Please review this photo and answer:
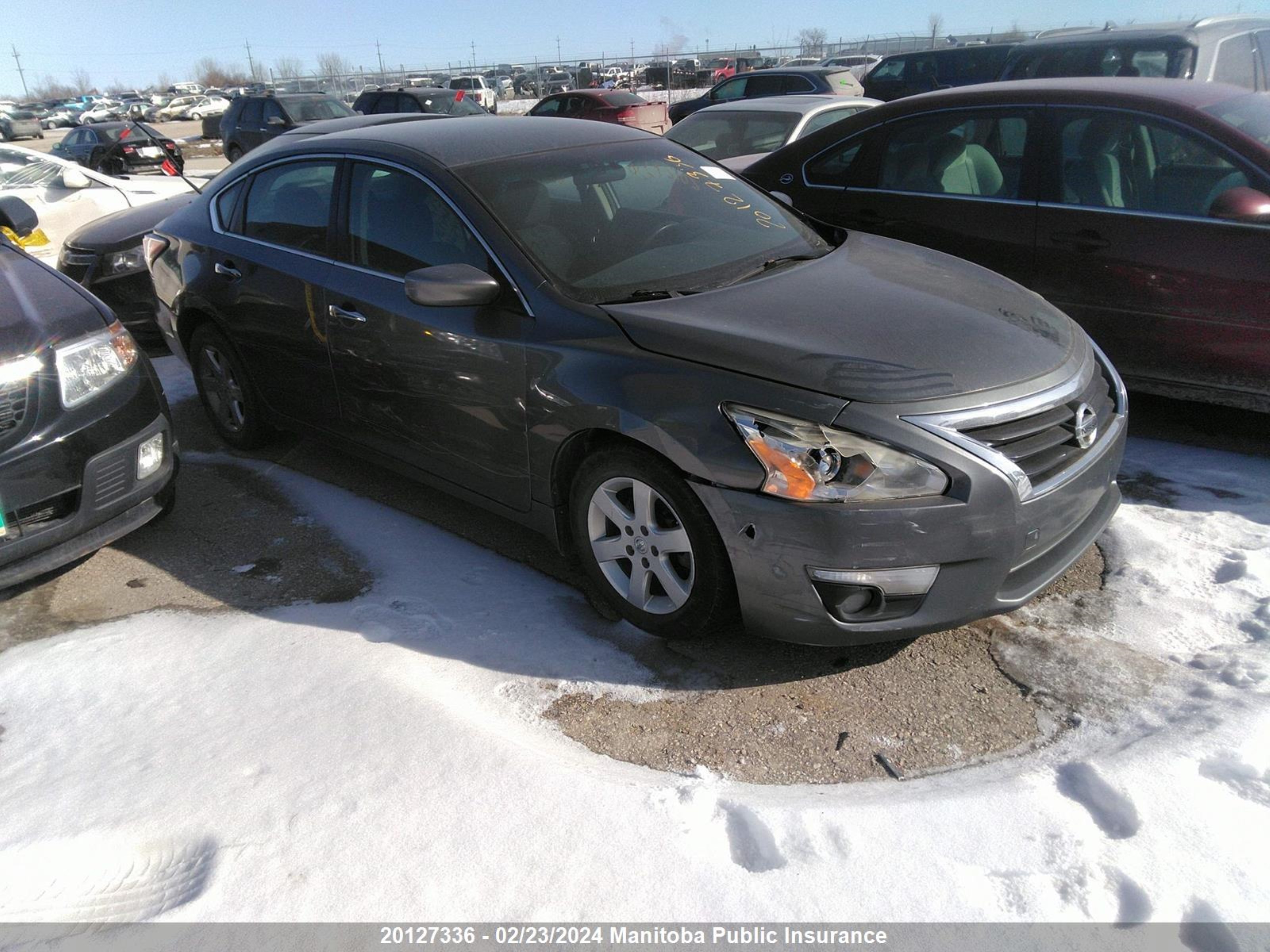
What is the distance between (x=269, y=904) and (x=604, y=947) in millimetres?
786

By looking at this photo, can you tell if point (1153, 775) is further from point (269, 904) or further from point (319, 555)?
point (319, 555)

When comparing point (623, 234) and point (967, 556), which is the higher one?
point (623, 234)

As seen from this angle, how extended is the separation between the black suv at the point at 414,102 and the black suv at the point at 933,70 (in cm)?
743

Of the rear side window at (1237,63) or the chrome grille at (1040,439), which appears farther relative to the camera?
the rear side window at (1237,63)

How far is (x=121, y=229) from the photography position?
699 cm

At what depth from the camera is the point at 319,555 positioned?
395 centimetres

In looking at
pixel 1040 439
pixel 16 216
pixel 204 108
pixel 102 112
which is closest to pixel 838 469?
pixel 1040 439

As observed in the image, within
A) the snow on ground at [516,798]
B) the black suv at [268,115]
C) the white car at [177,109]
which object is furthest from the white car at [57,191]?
the white car at [177,109]

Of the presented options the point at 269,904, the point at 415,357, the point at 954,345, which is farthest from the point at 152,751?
the point at 954,345

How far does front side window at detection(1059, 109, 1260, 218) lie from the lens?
431 cm

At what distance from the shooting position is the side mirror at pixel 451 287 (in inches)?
128

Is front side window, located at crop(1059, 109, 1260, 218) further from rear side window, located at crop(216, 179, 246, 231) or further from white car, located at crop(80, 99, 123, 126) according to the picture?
white car, located at crop(80, 99, 123, 126)

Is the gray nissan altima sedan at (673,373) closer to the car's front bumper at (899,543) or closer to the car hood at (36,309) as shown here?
the car's front bumper at (899,543)

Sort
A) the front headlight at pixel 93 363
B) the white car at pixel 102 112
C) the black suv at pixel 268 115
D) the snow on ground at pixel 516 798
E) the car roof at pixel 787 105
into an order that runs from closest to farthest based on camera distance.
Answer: the snow on ground at pixel 516 798 → the front headlight at pixel 93 363 → the car roof at pixel 787 105 → the black suv at pixel 268 115 → the white car at pixel 102 112
